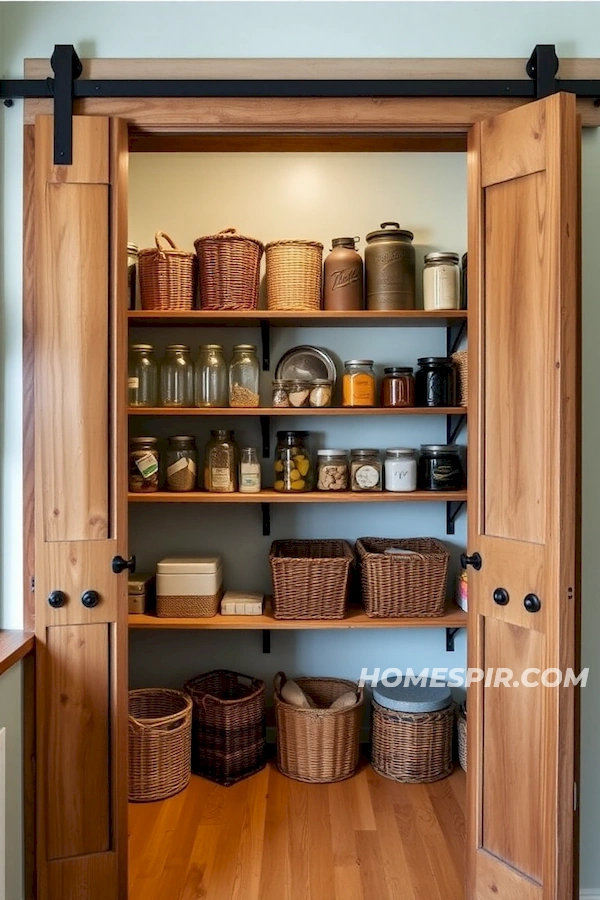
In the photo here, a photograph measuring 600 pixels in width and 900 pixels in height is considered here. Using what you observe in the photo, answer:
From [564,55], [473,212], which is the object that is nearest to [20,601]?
[473,212]

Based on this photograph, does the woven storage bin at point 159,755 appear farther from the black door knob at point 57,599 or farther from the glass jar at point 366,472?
the glass jar at point 366,472

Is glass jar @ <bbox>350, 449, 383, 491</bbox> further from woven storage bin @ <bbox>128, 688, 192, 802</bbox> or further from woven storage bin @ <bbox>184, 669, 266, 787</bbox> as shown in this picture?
woven storage bin @ <bbox>128, 688, 192, 802</bbox>

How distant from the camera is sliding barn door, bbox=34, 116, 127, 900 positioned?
5.71 feet

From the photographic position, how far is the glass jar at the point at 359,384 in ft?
8.75

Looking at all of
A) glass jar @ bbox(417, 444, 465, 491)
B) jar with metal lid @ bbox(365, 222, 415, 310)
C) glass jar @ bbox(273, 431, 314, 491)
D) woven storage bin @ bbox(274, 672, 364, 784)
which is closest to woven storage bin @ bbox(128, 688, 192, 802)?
woven storage bin @ bbox(274, 672, 364, 784)

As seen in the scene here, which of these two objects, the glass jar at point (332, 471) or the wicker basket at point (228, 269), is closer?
the wicker basket at point (228, 269)

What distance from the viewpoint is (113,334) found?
5.75 ft

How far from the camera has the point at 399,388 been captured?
2670 mm

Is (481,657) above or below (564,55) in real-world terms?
below

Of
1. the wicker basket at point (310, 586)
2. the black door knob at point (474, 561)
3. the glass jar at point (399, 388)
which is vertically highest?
the glass jar at point (399, 388)

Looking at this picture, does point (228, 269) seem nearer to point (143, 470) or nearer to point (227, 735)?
point (143, 470)

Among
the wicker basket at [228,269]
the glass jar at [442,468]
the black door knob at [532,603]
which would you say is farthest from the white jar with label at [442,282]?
the black door knob at [532,603]

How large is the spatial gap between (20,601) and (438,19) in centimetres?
189

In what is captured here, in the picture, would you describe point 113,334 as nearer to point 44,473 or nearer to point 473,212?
point 44,473
